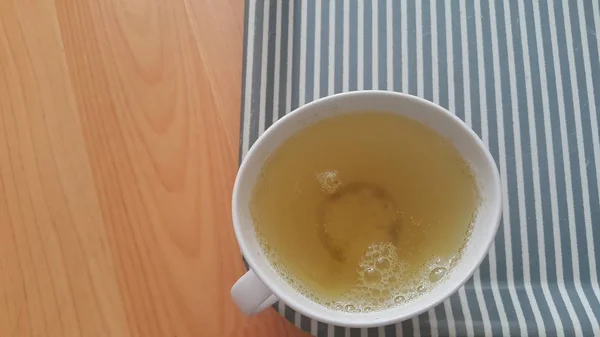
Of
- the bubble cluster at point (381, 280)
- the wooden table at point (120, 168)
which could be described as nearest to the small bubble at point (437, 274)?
the bubble cluster at point (381, 280)

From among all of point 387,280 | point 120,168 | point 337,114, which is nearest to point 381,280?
point 387,280

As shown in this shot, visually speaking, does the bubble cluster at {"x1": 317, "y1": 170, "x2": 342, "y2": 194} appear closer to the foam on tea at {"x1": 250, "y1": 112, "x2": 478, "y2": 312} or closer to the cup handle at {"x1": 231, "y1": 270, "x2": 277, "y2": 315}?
the foam on tea at {"x1": 250, "y1": 112, "x2": 478, "y2": 312}

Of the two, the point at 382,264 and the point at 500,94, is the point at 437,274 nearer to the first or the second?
the point at 382,264

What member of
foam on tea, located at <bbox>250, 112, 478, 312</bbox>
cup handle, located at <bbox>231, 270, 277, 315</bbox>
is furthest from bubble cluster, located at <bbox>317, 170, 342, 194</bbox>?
cup handle, located at <bbox>231, 270, 277, 315</bbox>

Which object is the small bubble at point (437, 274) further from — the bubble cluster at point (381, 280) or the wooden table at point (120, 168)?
the wooden table at point (120, 168)

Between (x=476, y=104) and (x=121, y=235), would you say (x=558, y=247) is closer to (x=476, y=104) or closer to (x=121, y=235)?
(x=476, y=104)

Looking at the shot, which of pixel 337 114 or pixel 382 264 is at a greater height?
pixel 337 114

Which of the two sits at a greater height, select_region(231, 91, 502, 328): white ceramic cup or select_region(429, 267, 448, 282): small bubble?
select_region(231, 91, 502, 328): white ceramic cup

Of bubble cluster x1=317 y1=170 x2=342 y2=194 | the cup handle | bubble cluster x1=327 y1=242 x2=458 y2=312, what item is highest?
bubble cluster x1=317 y1=170 x2=342 y2=194
